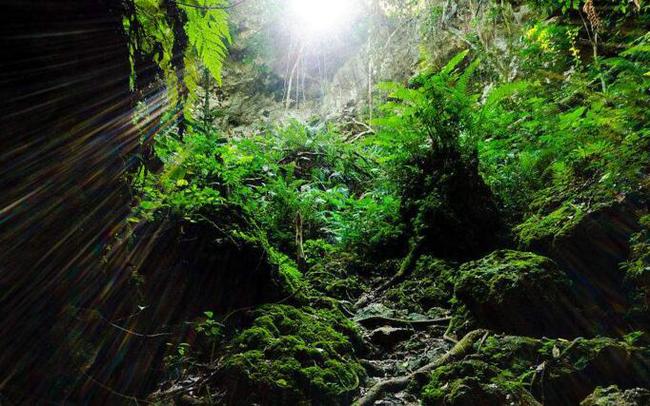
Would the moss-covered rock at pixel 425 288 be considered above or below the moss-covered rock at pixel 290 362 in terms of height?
above

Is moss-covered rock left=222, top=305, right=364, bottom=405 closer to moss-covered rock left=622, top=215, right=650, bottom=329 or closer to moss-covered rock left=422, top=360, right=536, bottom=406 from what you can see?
moss-covered rock left=422, top=360, right=536, bottom=406

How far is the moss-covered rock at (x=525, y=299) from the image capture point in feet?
8.11

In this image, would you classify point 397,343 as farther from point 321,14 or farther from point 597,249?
point 321,14

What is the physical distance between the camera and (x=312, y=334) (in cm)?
255

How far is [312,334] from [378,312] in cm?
105

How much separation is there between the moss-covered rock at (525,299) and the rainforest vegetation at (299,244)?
1 centimetres

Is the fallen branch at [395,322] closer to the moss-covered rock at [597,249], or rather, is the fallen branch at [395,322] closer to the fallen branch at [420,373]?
the fallen branch at [420,373]

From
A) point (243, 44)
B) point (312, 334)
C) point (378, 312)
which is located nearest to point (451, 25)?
point (243, 44)

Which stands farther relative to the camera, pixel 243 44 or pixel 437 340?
pixel 243 44

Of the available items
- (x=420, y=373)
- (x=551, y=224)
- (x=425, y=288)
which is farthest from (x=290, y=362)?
(x=551, y=224)

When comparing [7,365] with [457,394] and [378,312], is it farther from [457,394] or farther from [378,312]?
[378,312]

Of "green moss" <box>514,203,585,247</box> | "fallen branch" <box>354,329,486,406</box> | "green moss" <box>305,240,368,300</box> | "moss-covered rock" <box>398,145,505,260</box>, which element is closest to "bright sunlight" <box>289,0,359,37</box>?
"moss-covered rock" <box>398,145,505,260</box>

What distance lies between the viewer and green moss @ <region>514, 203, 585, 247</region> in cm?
304

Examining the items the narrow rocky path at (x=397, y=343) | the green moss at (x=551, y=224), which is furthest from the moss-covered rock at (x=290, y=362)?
the green moss at (x=551, y=224)
